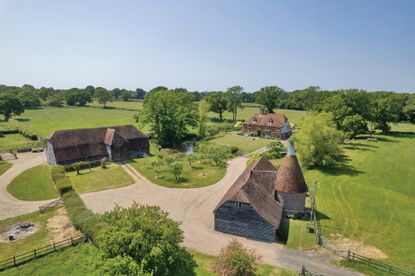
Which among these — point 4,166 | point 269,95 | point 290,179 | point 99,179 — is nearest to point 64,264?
point 99,179

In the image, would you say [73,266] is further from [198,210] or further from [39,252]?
[198,210]

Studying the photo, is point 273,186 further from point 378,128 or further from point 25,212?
point 378,128

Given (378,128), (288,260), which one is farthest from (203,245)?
(378,128)

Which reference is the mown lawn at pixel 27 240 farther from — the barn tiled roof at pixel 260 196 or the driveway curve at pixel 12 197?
the barn tiled roof at pixel 260 196

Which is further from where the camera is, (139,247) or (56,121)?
(56,121)

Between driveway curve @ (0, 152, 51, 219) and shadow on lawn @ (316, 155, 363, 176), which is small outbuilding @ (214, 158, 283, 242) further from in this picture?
driveway curve @ (0, 152, 51, 219)

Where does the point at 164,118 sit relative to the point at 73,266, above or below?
above
